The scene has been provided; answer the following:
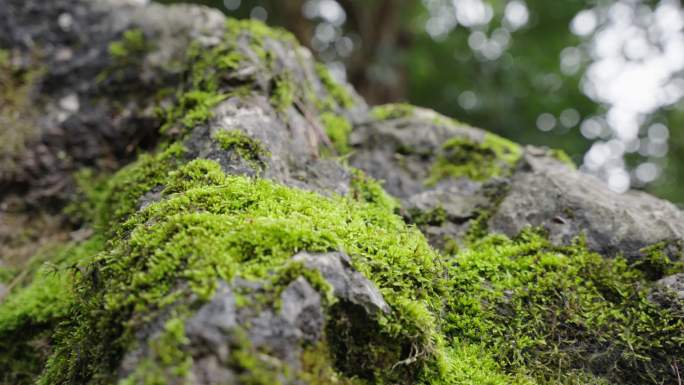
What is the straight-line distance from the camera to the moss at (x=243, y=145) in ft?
8.08

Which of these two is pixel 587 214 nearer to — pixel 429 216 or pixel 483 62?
pixel 429 216

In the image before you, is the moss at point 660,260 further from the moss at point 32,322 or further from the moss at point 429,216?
the moss at point 32,322

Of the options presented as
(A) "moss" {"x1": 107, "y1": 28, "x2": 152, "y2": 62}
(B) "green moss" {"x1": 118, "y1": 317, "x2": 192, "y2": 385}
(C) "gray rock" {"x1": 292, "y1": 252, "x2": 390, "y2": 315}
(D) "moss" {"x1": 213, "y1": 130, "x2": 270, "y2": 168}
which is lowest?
(B) "green moss" {"x1": 118, "y1": 317, "x2": 192, "y2": 385}

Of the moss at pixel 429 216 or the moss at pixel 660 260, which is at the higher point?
the moss at pixel 660 260

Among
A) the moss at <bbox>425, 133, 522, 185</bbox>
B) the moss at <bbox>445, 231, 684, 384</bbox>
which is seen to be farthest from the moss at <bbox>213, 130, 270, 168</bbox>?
the moss at <bbox>425, 133, 522, 185</bbox>

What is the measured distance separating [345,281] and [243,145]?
114 centimetres

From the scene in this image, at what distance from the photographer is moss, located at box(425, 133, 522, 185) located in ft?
10.9

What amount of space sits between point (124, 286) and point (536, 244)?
1957 mm

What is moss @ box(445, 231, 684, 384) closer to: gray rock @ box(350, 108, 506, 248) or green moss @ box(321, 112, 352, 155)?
gray rock @ box(350, 108, 506, 248)

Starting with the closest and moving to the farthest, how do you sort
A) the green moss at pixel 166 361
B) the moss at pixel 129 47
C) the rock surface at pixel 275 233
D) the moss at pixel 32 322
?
the green moss at pixel 166 361
the rock surface at pixel 275 233
the moss at pixel 32 322
the moss at pixel 129 47

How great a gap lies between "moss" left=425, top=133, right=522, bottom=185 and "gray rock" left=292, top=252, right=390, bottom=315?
1737 mm

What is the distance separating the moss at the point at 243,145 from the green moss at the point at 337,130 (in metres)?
0.98

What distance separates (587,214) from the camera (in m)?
2.62

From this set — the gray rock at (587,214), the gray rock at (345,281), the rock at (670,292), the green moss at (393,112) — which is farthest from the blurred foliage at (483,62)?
the gray rock at (345,281)
